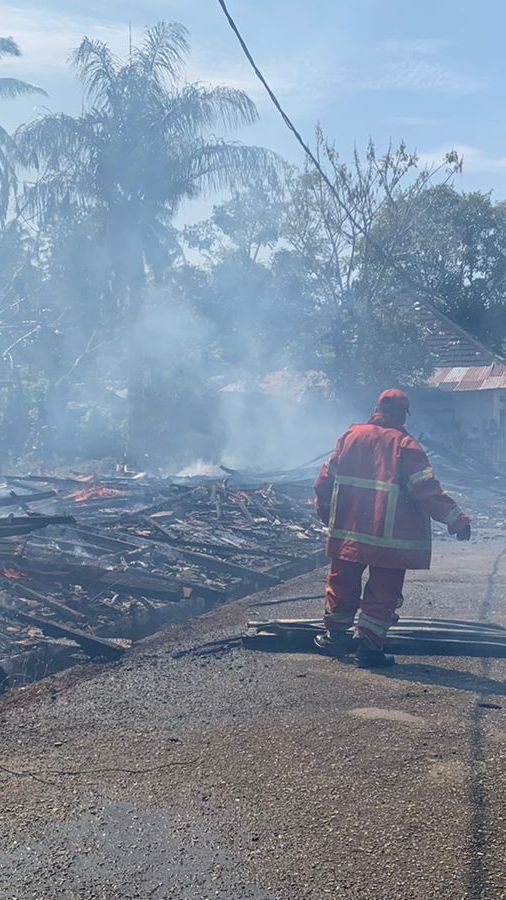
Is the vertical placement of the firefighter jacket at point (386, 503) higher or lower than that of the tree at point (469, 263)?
lower

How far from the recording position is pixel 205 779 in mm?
4133

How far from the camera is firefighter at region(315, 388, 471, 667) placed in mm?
6004

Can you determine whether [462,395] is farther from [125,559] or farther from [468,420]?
[125,559]

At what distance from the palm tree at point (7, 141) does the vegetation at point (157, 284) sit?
0.17 feet

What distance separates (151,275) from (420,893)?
78.3 ft

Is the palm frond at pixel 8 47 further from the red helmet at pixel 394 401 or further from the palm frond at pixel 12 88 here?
the red helmet at pixel 394 401

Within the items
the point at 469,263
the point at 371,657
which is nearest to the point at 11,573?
the point at 371,657

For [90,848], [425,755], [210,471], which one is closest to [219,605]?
[425,755]

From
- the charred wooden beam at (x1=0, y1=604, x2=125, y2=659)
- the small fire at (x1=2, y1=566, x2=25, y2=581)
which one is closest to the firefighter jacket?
the charred wooden beam at (x1=0, y1=604, x2=125, y2=659)

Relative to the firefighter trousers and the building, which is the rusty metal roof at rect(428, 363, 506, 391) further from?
the firefighter trousers

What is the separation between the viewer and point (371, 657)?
5.98 metres

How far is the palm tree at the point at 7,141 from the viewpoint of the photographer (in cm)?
2420

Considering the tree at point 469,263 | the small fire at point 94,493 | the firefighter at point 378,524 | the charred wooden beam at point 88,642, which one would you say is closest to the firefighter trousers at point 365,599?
the firefighter at point 378,524

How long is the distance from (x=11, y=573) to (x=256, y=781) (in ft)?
15.7
